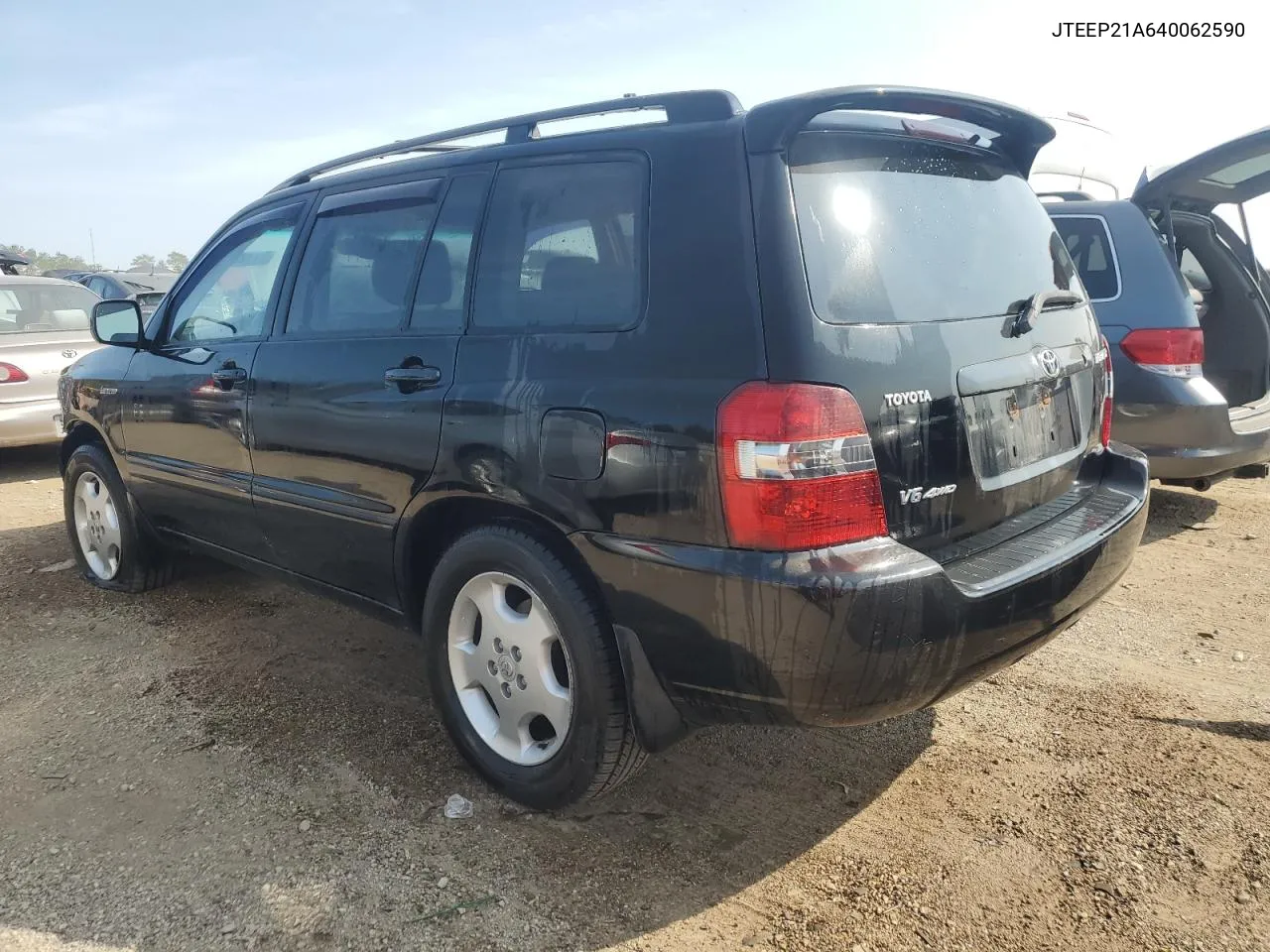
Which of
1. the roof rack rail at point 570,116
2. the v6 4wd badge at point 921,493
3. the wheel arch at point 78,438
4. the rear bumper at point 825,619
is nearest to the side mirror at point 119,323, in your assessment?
the wheel arch at point 78,438

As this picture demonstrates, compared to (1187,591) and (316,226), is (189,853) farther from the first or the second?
(1187,591)

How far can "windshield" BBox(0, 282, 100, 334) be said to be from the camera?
7.63 m

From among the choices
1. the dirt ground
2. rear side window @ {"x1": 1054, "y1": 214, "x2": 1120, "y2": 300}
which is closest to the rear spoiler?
the dirt ground

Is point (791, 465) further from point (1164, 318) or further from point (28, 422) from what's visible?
point (28, 422)

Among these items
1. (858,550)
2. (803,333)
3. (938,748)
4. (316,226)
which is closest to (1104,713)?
(938,748)

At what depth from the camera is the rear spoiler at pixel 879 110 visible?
2.19 metres

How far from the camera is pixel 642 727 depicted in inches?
91.0

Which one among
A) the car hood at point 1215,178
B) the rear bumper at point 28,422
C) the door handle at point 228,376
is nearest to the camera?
the door handle at point 228,376

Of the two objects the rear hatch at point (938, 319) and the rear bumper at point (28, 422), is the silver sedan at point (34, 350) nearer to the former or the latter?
the rear bumper at point (28, 422)

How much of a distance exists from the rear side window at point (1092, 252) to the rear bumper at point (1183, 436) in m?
0.61

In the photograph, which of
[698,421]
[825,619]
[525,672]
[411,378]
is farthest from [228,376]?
[825,619]

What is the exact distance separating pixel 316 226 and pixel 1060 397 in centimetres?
251

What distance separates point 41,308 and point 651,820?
7638 millimetres

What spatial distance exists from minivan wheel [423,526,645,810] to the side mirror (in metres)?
2.28
